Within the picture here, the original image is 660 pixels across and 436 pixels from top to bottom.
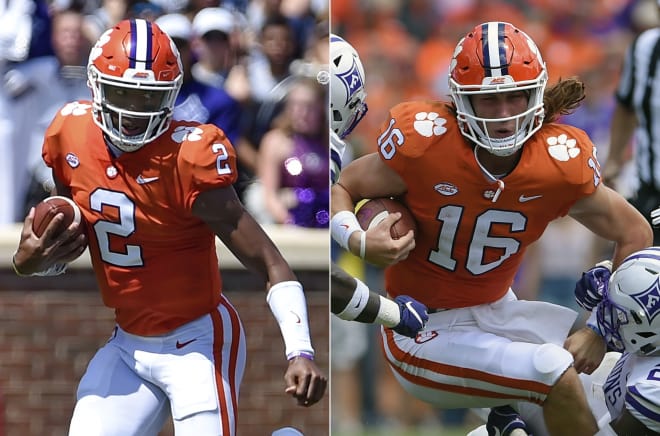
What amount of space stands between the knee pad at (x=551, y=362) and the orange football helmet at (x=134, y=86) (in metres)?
1.43

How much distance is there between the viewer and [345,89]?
4.96 m

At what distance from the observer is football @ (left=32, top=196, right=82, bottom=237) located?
4.16 meters

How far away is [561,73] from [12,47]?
343 cm

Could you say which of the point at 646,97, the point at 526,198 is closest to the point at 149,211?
the point at 526,198

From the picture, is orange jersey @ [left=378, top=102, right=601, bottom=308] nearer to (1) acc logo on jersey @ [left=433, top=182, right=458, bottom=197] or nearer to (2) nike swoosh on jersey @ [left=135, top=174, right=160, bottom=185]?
(1) acc logo on jersey @ [left=433, top=182, right=458, bottom=197]

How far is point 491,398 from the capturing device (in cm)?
458

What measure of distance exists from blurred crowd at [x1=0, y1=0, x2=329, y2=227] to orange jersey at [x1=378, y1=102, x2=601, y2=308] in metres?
2.34

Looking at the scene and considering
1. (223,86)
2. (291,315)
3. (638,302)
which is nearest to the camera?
(291,315)

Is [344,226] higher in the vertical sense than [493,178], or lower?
lower

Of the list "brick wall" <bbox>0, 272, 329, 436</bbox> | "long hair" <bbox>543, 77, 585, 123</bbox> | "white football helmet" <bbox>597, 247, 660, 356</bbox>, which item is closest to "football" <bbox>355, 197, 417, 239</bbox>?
"long hair" <bbox>543, 77, 585, 123</bbox>

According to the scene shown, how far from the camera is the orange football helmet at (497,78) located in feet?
14.4

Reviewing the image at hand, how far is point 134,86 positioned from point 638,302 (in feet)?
5.56

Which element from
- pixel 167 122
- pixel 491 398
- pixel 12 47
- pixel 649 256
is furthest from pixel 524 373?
pixel 12 47

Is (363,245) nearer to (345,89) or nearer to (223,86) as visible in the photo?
(345,89)
